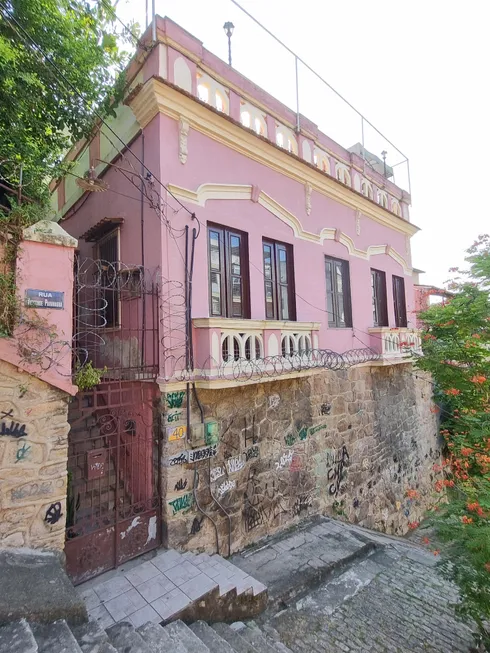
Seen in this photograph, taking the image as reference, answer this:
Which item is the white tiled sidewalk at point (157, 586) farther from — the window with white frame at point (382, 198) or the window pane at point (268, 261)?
the window with white frame at point (382, 198)

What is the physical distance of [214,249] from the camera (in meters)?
5.81

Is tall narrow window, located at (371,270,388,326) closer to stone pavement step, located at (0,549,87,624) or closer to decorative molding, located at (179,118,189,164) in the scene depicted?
decorative molding, located at (179,118,189,164)

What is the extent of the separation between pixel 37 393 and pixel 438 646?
5687mm

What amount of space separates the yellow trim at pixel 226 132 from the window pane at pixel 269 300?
2350mm

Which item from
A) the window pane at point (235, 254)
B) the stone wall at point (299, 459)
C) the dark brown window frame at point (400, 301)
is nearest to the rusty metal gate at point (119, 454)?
the stone wall at point (299, 459)

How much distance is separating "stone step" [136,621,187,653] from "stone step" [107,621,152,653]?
7 cm

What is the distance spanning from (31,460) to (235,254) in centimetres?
421

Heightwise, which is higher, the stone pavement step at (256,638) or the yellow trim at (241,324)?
the yellow trim at (241,324)

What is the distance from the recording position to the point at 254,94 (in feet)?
21.8

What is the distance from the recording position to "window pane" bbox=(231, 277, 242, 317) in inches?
234

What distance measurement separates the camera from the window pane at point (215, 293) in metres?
5.66

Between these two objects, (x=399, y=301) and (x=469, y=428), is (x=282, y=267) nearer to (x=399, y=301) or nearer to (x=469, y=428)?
(x=469, y=428)

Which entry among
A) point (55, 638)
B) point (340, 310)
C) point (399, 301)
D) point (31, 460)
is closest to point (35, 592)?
point (55, 638)

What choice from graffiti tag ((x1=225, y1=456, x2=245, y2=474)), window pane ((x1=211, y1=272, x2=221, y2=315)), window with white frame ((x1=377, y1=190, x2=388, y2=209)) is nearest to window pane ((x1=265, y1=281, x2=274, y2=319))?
window pane ((x1=211, y1=272, x2=221, y2=315))
